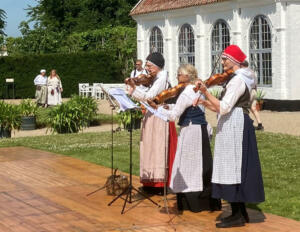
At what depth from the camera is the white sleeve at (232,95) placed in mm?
7718

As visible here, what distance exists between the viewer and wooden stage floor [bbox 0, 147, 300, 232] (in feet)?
26.6

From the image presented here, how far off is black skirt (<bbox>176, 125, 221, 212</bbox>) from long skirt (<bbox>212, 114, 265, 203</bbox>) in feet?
2.28

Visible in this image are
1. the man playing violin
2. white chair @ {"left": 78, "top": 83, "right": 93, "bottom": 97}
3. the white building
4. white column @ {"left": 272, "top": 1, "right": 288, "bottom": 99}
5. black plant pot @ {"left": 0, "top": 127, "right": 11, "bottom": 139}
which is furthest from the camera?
white chair @ {"left": 78, "top": 83, "right": 93, "bottom": 97}

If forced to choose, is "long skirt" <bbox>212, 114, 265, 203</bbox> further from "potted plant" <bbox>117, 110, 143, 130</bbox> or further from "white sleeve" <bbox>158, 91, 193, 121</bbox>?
"potted plant" <bbox>117, 110, 143, 130</bbox>

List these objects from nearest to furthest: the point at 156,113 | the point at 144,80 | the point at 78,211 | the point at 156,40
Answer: the point at 156,113
the point at 78,211
the point at 144,80
the point at 156,40

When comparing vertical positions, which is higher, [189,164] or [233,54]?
[233,54]

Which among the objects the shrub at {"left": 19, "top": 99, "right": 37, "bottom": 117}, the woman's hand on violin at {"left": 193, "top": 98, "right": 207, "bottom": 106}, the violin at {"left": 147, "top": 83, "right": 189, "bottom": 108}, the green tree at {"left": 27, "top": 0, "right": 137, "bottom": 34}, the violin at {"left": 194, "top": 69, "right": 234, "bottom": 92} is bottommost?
the shrub at {"left": 19, "top": 99, "right": 37, "bottom": 117}

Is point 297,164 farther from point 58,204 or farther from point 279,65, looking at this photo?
point 279,65

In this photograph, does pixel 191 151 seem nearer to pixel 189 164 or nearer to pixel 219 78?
pixel 189 164

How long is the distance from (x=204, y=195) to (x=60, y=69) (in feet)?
96.1

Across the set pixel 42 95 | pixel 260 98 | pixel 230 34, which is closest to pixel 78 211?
pixel 260 98

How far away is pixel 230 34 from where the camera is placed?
2833cm

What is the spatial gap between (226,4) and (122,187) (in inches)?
771

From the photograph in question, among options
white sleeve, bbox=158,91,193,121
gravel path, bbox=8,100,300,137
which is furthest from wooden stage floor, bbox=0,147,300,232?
gravel path, bbox=8,100,300,137
